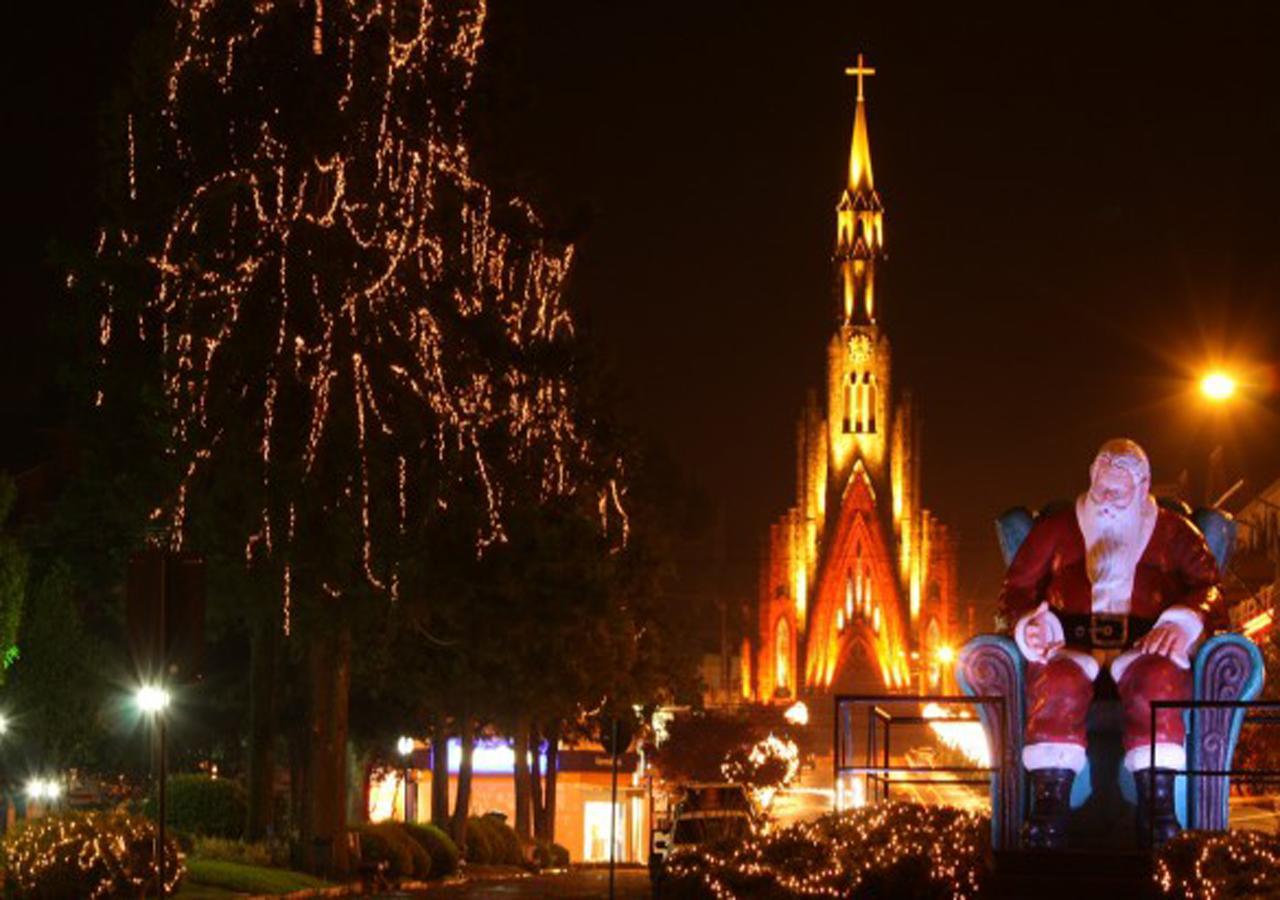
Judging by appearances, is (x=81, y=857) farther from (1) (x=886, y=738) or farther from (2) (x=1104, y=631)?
(2) (x=1104, y=631)

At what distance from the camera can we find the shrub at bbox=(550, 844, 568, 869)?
57156 mm

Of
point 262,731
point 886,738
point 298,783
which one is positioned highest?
point 262,731

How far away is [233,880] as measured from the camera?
30.1 meters

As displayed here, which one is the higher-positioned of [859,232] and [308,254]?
[859,232]

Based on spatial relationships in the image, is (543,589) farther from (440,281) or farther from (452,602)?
(440,281)

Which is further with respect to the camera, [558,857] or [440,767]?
[558,857]

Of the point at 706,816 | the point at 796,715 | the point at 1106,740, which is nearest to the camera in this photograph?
the point at 1106,740

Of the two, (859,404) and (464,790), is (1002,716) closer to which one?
(464,790)

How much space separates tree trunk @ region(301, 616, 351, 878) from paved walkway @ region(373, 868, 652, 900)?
1595mm

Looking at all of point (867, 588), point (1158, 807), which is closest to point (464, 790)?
point (1158, 807)

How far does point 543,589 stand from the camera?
41438 millimetres

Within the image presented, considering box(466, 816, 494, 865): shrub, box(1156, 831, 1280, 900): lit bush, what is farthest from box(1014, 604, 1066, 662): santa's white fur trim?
box(466, 816, 494, 865): shrub

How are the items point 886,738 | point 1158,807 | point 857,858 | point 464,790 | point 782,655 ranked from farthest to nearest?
point 782,655, point 464,790, point 886,738, point 1158,807, point 857,858

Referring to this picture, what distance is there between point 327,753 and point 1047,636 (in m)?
14.7
